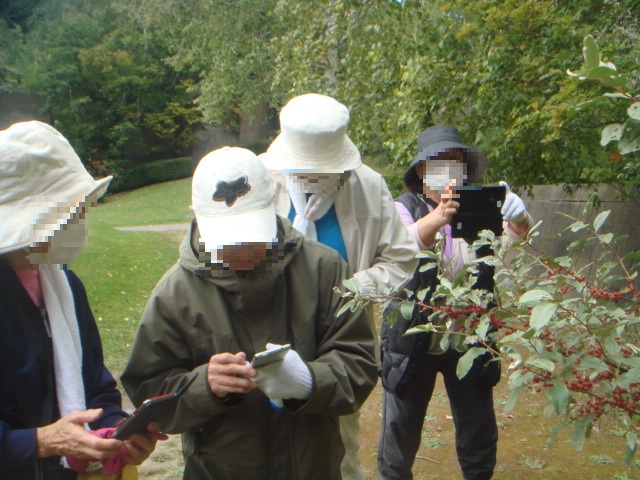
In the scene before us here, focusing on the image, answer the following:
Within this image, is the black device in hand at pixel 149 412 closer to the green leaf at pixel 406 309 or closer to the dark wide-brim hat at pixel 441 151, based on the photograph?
the green leaf at pixel 406 309

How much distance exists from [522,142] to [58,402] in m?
4.47

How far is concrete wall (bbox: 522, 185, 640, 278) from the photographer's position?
6559 mm

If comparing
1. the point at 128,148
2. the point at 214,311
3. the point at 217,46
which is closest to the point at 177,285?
the point at 214,311

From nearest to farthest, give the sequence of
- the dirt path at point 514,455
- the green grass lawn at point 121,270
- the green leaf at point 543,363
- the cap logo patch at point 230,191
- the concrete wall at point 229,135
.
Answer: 1. the green leaf at point 543,363
2. the cap logo patch at point 230,191
3. the green grass lawn at point 121,270
4. the dirt path at point 514,455
5. the concrete wall at point 229,135

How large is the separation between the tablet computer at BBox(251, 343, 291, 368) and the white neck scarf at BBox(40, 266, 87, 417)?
1.79ft

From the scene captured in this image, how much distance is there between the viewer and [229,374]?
1.78 m

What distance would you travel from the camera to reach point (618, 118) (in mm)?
4984

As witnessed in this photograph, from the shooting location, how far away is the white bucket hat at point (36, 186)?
1.68 m

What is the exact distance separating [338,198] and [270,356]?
107 centimetres

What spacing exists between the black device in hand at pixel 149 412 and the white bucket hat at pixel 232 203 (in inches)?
15.7

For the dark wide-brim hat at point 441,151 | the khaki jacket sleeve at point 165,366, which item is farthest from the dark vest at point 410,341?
the khaki jacket sleeve at point 165,366

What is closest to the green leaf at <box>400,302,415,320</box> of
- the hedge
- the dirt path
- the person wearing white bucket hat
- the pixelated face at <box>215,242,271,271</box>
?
the person wearing white bucket hat

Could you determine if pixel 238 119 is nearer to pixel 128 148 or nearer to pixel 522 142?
pixel 128 148

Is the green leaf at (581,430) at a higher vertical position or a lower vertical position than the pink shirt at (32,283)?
lower
